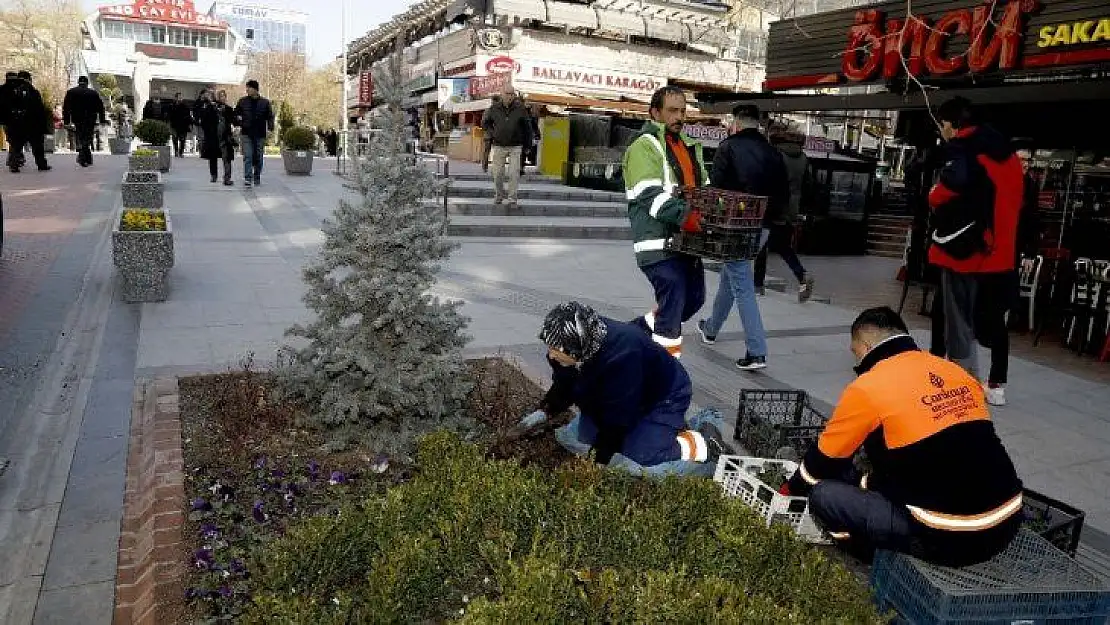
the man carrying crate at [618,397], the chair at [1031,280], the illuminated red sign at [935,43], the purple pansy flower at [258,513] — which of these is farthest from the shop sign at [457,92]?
the purple pansy flower at [258,513]

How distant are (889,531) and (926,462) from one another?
31cm

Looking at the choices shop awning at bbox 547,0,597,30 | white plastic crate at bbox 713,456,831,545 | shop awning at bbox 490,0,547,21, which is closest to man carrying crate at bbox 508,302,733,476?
white plastic crate at bbox 713,456,831,545

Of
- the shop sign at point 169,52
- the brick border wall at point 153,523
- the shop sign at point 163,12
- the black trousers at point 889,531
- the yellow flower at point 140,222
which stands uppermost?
the shop sign at point 163,12

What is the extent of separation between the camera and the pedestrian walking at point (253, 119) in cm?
1503

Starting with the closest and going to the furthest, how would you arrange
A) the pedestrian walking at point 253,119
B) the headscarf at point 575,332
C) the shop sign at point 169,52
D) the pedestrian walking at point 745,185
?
the headscarf at point 575,332 < the pedestrian walking at point 745,185 < the pedestrian walking at point 253,119 < the shop sign at point 169,52

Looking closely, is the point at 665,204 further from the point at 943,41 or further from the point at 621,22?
the point at 621,22

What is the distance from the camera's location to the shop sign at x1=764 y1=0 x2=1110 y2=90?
8.51 m

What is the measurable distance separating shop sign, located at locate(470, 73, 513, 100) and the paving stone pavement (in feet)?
59.8

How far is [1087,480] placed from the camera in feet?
15.3

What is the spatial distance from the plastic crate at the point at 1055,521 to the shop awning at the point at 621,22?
35.7m

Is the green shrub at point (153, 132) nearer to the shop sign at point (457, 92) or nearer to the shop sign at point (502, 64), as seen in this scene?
the shop sign at point (457, 92)

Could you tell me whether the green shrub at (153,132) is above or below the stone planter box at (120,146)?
above

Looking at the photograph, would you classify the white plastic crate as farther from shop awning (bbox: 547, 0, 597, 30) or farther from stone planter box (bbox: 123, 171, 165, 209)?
shop awning (bbox: 547, 0, 597, 30)

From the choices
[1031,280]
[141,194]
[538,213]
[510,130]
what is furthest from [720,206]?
[538,213]
